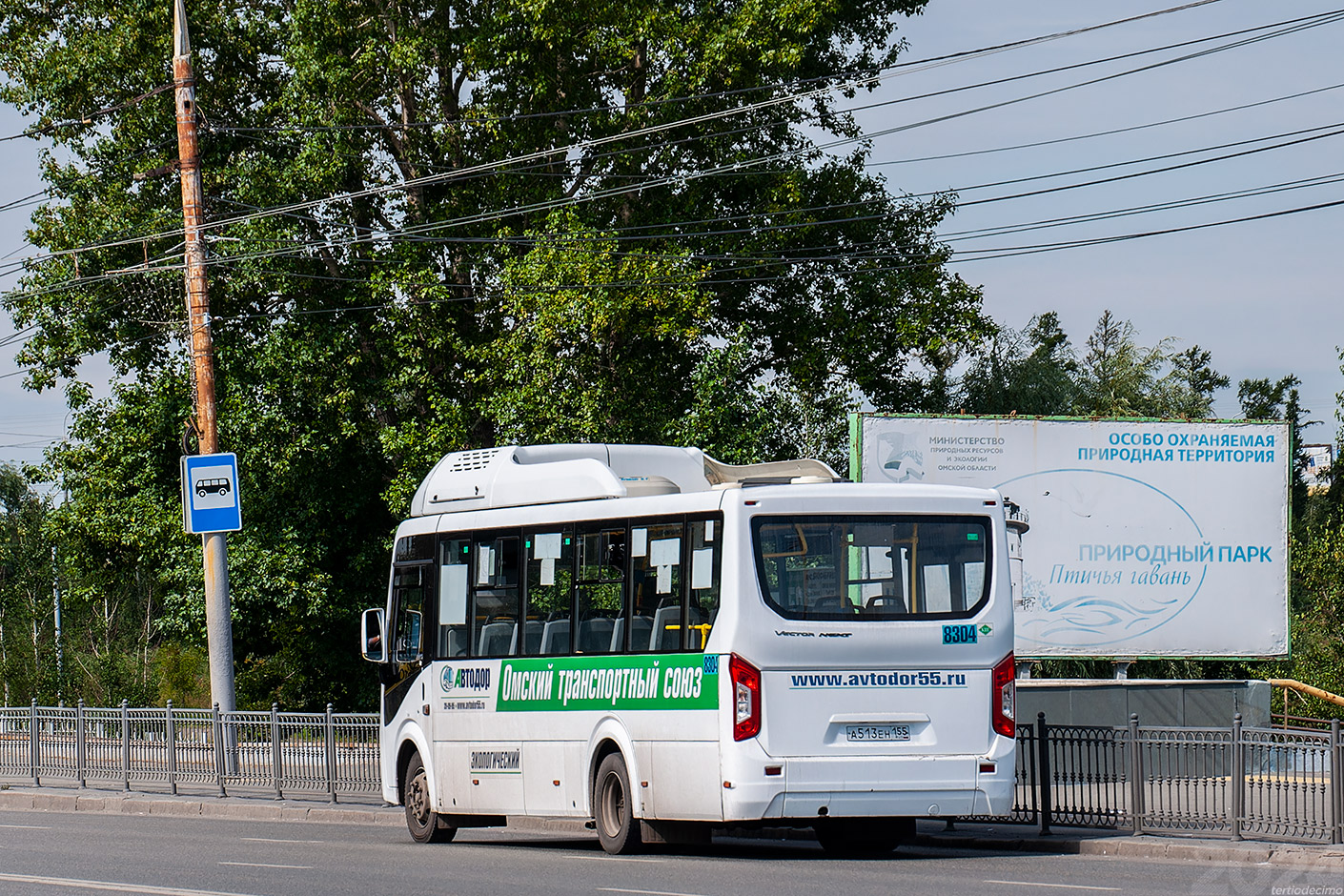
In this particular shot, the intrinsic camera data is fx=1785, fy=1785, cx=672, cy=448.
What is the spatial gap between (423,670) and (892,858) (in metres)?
5.71

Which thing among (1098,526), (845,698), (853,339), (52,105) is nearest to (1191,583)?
(1098,526)

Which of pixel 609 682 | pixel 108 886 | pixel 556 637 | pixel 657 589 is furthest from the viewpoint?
pixel 556 637

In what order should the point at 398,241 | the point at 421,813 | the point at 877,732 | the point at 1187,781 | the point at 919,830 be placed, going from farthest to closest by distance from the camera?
the point at 398,241 → the point at 421,813 → the point at 919,830 → the point at 1187,781 → the point at 877,732

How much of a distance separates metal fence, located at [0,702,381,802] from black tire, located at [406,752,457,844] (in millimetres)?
3936

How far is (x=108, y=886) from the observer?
12.8m

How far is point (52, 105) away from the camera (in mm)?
35062

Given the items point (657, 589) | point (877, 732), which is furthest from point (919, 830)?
point (657, 589)

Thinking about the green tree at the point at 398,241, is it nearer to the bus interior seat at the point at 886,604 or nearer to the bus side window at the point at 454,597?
the bus side window at the point at 454,597

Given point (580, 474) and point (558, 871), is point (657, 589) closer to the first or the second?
point (580, 474)

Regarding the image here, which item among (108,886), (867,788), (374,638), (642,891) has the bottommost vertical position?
(108,886)

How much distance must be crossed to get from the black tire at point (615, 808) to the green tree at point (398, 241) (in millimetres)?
17108

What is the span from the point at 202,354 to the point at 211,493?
241 cm

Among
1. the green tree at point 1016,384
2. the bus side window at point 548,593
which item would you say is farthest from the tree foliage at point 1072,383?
the bus side window at point 548,593

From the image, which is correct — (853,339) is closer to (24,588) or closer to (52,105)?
Result: (52,105)
